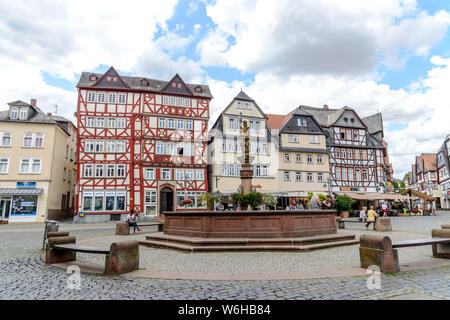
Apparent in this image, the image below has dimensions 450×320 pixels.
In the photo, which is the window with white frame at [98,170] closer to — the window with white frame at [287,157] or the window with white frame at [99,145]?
the window with white frame at [99,145]

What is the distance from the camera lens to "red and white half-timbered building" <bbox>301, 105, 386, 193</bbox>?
3972 cm

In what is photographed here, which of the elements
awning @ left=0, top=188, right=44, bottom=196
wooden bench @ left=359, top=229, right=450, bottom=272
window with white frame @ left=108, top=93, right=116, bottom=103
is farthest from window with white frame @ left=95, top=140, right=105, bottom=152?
wooden bench @ left=359, top=229, right=450, bottom=272

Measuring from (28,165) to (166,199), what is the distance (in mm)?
13995

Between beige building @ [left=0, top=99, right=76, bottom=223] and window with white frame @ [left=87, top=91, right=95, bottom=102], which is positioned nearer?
beige building @ [left=0, top=99, right=76, bottom=223]

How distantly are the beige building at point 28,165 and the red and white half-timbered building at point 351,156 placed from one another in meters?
32.8

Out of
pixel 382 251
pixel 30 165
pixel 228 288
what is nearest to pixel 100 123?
pixel 30 165

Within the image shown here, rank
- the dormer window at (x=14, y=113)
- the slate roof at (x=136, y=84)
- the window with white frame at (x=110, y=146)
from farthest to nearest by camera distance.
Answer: the slate roof at (x=136, y=84)
the window with white frame at (x=110, y=146)
the dormer window at (x=14, y=113)

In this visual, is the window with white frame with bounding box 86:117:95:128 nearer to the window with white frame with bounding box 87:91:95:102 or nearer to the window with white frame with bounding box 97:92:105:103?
the window with white frame with bounding box 87:91:95:102

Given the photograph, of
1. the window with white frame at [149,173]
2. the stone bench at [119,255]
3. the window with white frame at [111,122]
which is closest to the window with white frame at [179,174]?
the window with white frame at [149,173]

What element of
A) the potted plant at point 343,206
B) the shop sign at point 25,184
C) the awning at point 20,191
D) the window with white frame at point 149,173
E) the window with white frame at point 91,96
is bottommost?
the potted plant at point 343,206

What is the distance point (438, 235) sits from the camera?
7820 mm

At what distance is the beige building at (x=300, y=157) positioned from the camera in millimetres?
37281
